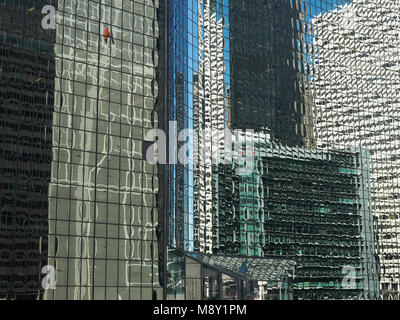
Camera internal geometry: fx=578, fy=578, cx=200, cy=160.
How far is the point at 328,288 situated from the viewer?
262ft

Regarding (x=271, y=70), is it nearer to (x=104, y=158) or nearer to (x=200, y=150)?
(x=200, y=150)

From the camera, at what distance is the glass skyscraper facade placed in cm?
5534

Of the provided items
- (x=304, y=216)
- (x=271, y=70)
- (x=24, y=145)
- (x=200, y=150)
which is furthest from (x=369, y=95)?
(x=24, y=145)

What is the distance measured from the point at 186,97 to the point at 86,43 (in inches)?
522

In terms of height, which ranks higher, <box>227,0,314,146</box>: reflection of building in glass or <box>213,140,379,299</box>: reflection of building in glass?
<box>227,0,314,146</box>: reflection of building in glass

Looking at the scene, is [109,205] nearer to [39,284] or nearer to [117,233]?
[117,233]

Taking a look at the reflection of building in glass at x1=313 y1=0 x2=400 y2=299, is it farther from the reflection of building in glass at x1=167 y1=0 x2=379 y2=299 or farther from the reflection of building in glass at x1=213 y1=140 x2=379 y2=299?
the reflection of building in glass at x1=213 y1=140 x2=379 y2=299

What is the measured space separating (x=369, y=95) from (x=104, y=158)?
164 ft

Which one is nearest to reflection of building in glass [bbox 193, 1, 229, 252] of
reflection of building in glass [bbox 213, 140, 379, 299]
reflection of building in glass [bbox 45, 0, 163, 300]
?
reflection of building in glass [bbox 213, 140, 379, 299]

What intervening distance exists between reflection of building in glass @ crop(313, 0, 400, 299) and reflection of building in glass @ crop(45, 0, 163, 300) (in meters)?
31.3

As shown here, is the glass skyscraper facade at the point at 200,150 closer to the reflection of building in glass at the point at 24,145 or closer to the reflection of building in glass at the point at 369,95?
the reflection of building in glass at the point at 24,145

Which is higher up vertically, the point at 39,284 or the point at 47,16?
the point at 47,16

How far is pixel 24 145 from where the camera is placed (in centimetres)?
5384

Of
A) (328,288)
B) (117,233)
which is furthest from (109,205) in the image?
(328,288)
